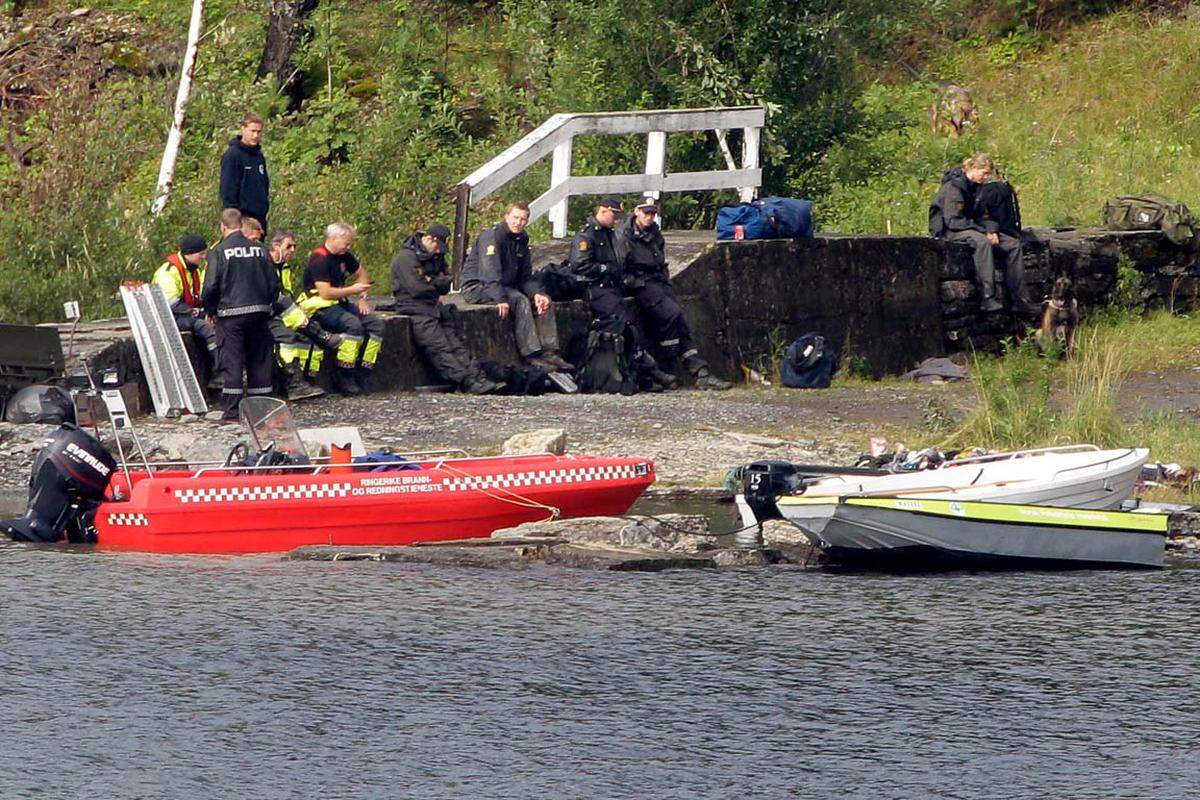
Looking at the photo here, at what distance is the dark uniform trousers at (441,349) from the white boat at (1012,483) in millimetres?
5173

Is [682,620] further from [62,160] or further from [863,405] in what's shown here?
[62,160]

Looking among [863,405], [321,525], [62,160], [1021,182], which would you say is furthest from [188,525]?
[1021,182]

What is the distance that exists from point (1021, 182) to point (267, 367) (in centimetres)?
1305

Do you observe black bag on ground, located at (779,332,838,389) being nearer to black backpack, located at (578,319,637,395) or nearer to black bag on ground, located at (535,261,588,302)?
black backpack, located at (578,319,637,395)

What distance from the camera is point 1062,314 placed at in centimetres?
2131

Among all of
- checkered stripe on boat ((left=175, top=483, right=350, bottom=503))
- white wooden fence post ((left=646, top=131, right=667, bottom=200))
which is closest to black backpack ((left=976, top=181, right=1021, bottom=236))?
white wooden fence post ((left=646, top=131, right=667, bottom=200))

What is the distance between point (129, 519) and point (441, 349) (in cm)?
494

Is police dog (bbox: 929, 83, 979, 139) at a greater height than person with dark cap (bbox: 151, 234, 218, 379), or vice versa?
police dog (bbox: 929, 83, 979, 139)

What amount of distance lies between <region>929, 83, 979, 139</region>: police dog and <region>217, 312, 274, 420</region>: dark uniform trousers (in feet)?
46.8

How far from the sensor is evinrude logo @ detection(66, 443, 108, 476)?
1247 cm

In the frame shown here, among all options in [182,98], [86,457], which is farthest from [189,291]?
[182,98]

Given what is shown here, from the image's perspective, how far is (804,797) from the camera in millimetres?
7570

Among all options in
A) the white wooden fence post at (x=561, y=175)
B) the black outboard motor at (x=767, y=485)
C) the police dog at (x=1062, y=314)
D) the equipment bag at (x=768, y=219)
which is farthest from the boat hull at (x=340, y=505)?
the police dog at (x=1062, y=314)

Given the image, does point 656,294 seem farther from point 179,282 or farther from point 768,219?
point 179,282
